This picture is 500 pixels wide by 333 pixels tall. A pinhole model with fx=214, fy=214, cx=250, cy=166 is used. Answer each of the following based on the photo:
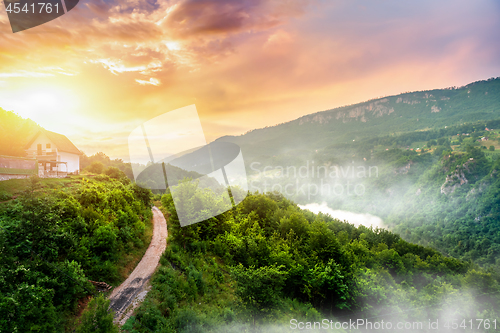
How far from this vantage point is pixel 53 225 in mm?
11367

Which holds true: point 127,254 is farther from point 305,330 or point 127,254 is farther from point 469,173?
point 469,173

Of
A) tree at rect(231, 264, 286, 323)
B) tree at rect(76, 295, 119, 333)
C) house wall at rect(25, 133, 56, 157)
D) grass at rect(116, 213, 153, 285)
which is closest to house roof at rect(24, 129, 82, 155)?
house wall at rect(25, 133, 56, 157)

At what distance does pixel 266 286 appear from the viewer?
14.7 m

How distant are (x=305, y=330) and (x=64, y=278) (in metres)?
17.0

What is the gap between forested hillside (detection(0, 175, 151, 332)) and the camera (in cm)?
780

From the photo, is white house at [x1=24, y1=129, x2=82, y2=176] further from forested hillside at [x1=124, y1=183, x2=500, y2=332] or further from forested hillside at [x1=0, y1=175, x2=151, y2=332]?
forested hillside at [x1=124, y1=183, x2=500, y2=332]

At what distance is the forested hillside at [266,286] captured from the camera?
41.8ft

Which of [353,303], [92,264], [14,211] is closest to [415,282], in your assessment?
[353,303]

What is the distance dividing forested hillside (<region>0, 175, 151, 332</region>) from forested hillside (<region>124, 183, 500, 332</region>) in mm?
2864

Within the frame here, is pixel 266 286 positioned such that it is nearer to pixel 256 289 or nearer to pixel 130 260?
pixel 256 289

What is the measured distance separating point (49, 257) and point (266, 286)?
12.3 metres

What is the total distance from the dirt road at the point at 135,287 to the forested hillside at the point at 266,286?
54cm
